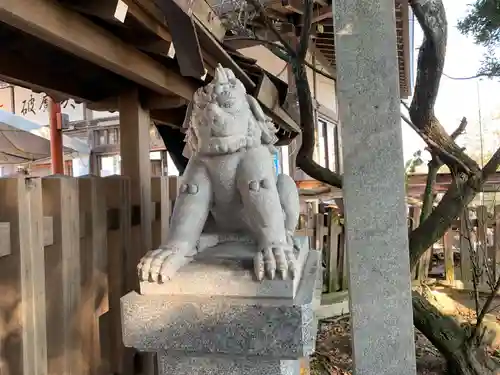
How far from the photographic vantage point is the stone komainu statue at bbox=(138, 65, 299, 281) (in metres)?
1.36

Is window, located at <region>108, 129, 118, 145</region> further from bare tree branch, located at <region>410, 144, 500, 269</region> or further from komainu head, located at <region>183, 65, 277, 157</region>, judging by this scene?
komainu head, located at <region>183, 65, 277, 157</region>

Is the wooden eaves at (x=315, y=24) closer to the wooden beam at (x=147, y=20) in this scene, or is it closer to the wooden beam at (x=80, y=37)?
the wooden beam at (x=80, y=37)

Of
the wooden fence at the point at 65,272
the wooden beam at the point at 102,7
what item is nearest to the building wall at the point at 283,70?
the wooden fence at the point at 65,272

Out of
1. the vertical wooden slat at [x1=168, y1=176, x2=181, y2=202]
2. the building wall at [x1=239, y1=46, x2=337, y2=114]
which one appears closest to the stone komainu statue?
the vertical wooden slat at [x1=168, y1=176, x2=181, y2=202]

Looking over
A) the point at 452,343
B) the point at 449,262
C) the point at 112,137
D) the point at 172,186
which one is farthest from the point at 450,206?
the point at 112,137

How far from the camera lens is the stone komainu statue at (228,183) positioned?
1359 millimetres

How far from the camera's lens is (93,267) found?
6.25 ft

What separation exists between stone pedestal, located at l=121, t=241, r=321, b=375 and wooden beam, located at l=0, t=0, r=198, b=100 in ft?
2.92

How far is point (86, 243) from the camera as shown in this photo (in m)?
1.88

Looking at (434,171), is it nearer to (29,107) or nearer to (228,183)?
(228,183)

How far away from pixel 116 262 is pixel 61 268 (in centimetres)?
40

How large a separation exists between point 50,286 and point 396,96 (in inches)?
56.3

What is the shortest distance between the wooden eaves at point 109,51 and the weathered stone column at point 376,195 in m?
0.65

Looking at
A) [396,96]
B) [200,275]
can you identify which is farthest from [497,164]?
[200,275]
